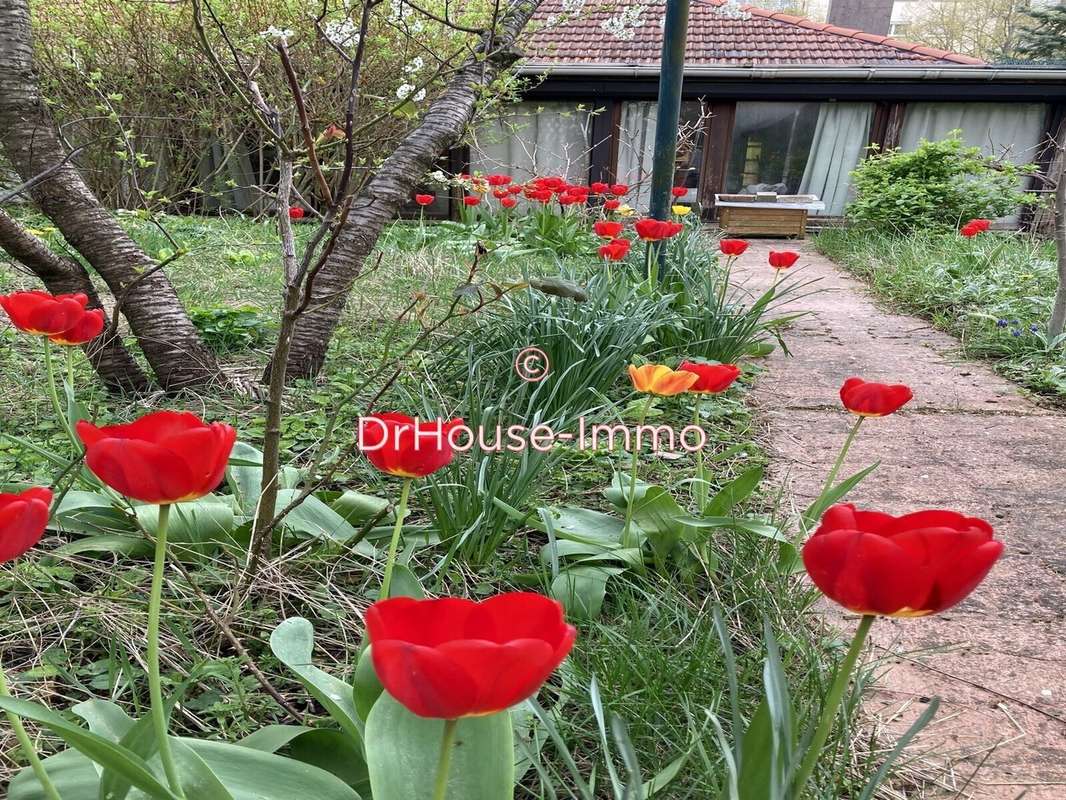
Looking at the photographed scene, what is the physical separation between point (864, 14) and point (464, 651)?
22.9m

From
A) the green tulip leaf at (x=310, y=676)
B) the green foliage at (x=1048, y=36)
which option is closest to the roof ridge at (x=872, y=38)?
the green tulip leaf at (x=310, y=676)

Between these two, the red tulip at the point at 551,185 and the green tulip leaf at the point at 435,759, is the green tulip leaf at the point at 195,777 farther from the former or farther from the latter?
the red tulip at the point at 551,185

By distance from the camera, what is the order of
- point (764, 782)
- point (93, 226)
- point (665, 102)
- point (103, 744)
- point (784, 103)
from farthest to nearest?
point (784, 103), point (665, 102), point (93, 226), point (764, 782), point (103, 744)

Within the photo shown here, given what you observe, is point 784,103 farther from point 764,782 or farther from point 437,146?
point 764,782

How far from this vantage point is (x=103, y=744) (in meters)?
0.62

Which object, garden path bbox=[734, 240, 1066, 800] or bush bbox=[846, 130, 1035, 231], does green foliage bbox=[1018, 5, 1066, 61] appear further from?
garden path bbox=[734, 240, 1066, 800]

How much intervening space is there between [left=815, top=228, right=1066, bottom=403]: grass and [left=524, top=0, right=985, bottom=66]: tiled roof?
427 cm

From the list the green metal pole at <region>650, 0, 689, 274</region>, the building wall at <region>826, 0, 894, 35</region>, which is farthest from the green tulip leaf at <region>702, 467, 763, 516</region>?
the building wall at <region>826, 0, 894, 35</region>

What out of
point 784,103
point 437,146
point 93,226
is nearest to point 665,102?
point 437,146

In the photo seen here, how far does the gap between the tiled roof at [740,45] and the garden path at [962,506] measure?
7724 mm

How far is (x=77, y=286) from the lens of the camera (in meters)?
2.36

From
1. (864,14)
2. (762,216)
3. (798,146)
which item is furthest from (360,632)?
(864,14)

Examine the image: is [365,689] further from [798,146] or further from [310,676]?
[798,146]

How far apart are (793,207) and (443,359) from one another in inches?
342
